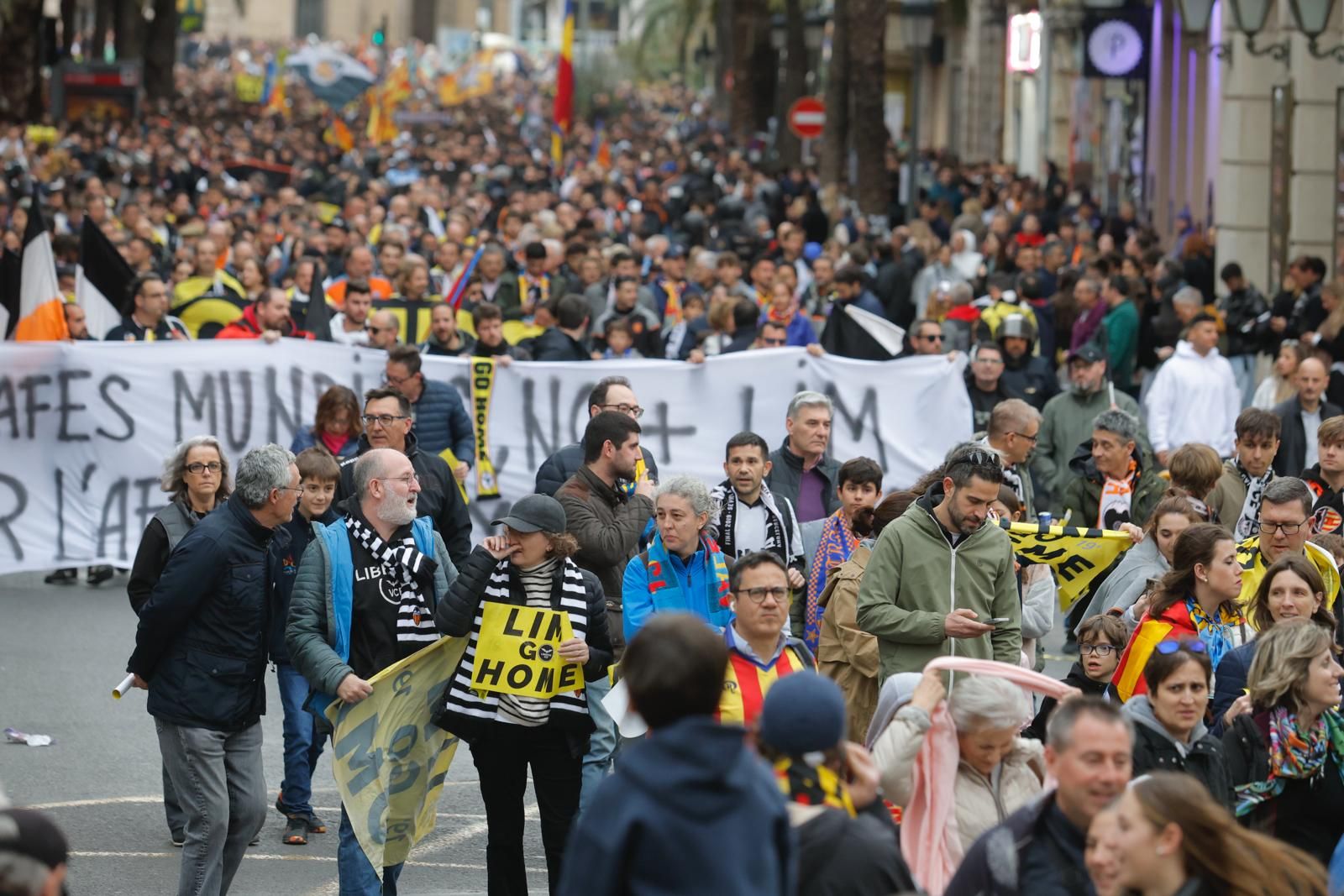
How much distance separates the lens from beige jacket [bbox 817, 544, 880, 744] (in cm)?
763

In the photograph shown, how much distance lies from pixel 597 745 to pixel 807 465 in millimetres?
2180

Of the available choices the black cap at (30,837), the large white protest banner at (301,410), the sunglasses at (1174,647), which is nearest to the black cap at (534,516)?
the sunglasses at (1174,647)

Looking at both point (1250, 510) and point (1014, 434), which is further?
point (1250, 510)

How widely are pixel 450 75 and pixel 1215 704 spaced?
6872 centimetres

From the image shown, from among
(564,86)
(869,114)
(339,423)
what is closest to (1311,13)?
(339,423)

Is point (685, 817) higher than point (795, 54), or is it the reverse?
point (795, 54)

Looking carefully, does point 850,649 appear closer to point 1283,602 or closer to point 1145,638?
point 1145,638

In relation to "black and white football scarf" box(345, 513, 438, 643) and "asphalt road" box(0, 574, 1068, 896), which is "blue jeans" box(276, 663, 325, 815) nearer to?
"asphalt road" box(0, 574, 1068, 896)

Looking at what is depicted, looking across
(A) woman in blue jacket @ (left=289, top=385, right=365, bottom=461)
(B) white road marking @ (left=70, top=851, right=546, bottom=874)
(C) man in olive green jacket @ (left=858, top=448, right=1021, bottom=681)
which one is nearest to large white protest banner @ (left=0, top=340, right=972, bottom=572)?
(A) woman in blue jacket @ (left=289, top=385, right=365, bottom=461)

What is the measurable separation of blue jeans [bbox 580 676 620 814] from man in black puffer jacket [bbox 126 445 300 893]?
1.11m

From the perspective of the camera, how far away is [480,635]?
7172 mm

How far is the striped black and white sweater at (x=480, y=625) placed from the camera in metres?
7.14

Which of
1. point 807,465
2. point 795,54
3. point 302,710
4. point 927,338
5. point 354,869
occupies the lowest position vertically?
point 354,869

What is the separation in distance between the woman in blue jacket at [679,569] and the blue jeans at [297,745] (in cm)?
176
